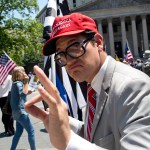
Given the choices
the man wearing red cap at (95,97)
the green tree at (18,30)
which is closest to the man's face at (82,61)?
the man wearing red cap at (95,97)

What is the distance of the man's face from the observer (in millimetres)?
1927

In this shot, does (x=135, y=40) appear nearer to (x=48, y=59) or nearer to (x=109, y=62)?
(x=48, y=59)

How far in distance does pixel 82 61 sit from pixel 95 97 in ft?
0.70

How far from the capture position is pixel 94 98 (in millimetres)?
2002

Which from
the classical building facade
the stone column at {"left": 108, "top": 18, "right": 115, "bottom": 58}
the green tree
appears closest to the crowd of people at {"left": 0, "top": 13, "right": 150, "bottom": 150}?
the green tree

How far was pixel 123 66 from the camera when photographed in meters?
1.89

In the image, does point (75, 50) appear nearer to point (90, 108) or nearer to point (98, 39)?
point (98, 39)

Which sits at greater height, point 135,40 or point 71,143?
point 71,143

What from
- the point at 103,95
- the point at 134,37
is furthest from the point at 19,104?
the point at 134,37

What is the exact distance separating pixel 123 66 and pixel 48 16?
4.13m

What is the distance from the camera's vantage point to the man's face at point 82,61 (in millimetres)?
1927

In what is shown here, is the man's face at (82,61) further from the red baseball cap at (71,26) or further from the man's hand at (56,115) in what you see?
the man's hand at (56,115)

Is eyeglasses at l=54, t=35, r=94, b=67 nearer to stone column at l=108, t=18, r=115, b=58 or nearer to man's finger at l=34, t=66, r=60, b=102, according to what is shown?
man's finger at l=34, t=66, r=60, b=102

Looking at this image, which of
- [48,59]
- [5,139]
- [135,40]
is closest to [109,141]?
[48,59]
